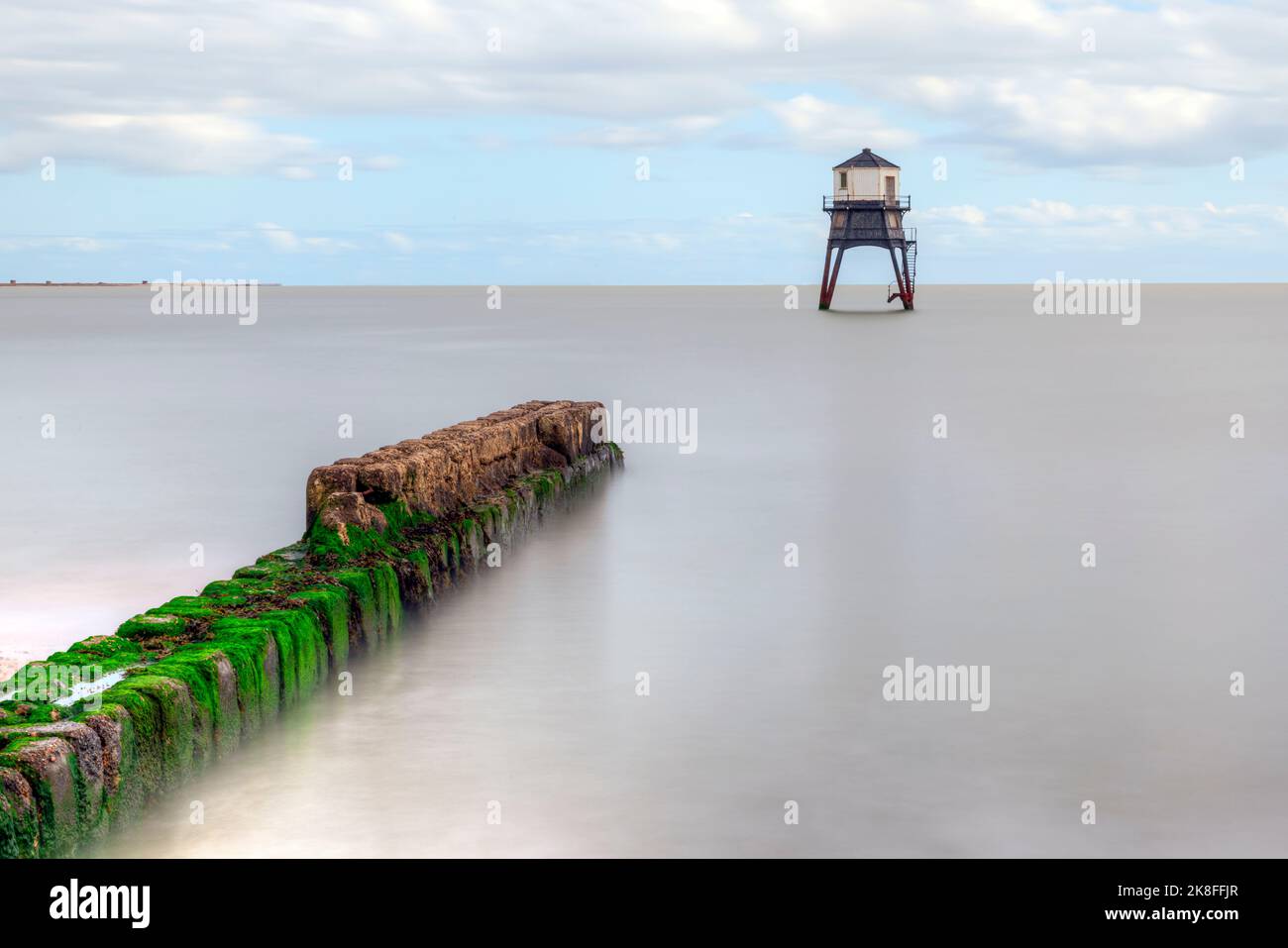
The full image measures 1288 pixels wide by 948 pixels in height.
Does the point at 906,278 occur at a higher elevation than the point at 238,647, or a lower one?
higher

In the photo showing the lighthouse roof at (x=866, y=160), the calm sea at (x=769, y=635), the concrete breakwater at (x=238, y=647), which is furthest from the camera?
the lighthouse roof at (x=866, y=160)

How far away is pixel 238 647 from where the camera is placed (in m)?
8.10

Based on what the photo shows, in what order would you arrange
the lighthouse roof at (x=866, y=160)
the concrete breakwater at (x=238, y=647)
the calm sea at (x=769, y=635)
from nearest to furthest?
the concrete breakwater at (x=238, y=647), the calm sea at (x=769, y=635), the lighthouse roof at (x=866, y=160)

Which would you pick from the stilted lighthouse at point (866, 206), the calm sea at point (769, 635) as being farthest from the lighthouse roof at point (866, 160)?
the calm sea at point (769, 635)

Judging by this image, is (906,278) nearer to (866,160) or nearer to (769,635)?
(866,160)

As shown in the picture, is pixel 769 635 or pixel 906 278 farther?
pixel 906 278

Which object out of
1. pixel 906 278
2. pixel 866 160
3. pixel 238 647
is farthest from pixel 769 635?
pixel 906 278

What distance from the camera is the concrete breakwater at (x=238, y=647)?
20.6 feet

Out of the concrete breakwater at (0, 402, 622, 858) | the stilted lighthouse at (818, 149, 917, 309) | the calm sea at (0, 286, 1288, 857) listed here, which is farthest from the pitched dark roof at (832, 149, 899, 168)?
the concrete breakwater at (0, 402, 622, 858)

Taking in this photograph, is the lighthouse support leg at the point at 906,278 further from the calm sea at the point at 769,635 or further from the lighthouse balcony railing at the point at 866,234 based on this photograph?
the calm sea at the point at 769,635

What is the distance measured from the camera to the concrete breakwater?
628 centimetres

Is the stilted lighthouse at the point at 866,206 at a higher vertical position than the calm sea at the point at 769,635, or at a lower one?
higher

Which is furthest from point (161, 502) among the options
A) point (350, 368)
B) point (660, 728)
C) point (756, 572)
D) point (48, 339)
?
point (48, 339)
